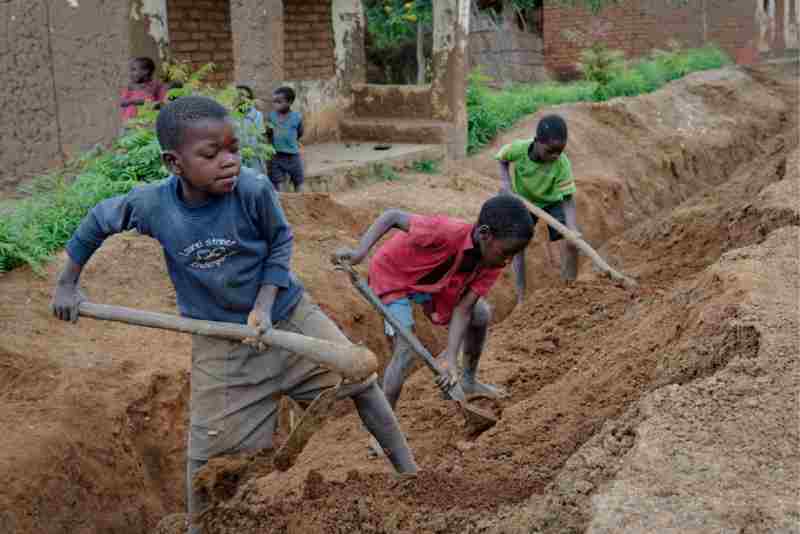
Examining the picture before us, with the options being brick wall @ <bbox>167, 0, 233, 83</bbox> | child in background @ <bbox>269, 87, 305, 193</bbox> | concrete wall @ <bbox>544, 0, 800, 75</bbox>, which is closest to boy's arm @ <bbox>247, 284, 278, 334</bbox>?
child in background @ <bbox>269, 87, 305, 193</bbox>

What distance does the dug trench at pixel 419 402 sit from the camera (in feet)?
10.7

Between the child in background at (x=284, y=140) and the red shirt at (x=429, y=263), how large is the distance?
3.84 metres

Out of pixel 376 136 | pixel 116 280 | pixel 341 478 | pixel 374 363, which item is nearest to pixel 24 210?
pixel 116 280

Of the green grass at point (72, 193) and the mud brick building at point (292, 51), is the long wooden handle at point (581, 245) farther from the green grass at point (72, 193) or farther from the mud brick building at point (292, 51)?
the mud brick building at point (292, 51)

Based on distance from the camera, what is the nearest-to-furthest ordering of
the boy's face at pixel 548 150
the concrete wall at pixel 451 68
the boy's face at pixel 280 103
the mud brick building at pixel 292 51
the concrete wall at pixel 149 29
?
1. the mud brick building at pixel 292 51
2. the boy's face at pixel 548 150
3. the boy's face at pixel 280 103
4. the concrete wall at pixel 149 29
5. the concrete wall at pixel 451 68

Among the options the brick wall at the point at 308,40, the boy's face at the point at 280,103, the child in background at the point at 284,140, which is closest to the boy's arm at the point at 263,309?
the child in background at the point at 284,140

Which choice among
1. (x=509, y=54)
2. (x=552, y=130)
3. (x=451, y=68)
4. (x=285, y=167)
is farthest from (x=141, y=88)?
(x=509, y=54)

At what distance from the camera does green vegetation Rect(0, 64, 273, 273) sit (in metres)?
5.16

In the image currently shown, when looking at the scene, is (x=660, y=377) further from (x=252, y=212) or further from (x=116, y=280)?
(x=116, y=280)

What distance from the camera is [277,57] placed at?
855 centimetres

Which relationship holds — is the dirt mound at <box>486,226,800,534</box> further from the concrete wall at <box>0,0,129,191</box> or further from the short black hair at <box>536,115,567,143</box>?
the concrete wall at <box>0,0,129,191</box>

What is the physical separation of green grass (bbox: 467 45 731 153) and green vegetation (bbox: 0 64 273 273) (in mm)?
5316

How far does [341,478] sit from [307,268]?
2.30 meters

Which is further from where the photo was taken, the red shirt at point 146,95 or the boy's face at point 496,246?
the red shirt at point 146,95
